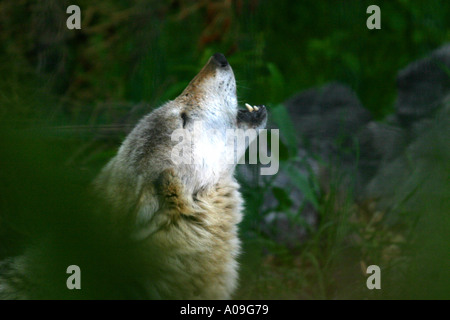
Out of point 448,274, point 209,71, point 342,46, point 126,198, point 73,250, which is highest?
point 342,46

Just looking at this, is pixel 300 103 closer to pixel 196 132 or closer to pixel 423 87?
pixel 423 87

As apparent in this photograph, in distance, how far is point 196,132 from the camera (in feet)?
9.75

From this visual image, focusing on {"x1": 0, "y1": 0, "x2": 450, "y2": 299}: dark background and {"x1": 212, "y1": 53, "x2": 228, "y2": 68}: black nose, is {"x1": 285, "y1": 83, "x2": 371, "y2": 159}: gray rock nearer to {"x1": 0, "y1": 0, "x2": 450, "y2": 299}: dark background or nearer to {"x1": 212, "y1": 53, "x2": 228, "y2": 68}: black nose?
{"x1": 0, "y1": 0, "x2": 450, "y2": 299}: dark background

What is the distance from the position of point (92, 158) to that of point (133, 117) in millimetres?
536

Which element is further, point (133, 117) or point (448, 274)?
point (133, 117)

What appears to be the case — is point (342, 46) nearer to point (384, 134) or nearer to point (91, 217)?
point (384, 134)

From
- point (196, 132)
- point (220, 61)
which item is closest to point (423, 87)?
point (220, 61)

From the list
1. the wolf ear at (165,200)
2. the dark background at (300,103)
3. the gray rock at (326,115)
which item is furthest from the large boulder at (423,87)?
the wolf ear at (165,200)

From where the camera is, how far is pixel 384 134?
4.97m

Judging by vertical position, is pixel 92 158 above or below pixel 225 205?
above

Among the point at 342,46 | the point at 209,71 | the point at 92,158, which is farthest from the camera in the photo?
the point at 342,46

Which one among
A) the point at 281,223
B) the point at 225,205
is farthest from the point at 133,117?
the point at 225,205

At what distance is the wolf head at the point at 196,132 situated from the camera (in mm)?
2795

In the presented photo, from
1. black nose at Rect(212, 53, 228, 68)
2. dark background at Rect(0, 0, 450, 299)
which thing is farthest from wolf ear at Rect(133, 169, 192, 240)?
black nose at Rect(212, 53, 228, 68)
